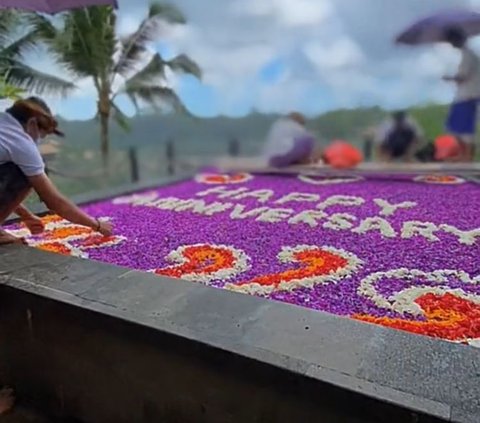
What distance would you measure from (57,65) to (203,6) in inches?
101

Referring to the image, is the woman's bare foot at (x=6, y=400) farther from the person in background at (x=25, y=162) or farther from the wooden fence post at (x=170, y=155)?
the wooden fence post at (x=170, y=155)

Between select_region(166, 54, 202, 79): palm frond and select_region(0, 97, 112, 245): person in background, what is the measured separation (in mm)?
5145

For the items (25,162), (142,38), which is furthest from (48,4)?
(142,38)

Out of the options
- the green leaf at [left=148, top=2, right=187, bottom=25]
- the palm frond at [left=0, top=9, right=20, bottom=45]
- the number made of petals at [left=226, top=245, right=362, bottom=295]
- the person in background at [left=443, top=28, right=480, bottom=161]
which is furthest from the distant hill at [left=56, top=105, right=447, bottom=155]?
the number made of petals at [left=226, top=245, right=362, bottom=295]

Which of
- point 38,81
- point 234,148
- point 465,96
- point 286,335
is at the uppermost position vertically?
point 38,81

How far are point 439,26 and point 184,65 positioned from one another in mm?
3923

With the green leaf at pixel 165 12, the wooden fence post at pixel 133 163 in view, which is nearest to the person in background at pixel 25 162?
the wooden fence post at pixel 133 163

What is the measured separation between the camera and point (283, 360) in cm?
129

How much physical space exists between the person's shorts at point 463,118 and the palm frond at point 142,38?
437 centimetres

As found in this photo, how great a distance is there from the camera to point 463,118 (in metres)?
5.94

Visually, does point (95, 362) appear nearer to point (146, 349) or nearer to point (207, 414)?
point (146, 349)

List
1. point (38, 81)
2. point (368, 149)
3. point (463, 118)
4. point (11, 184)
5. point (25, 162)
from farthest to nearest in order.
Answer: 1. point (38, 81)
2. point (368, 149)
3. point (463, 118)
4. point (11, 184)
5. point (25, 162)

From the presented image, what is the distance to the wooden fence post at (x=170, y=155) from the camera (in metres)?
6.20

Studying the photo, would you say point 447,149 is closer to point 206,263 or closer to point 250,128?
point 250,128
